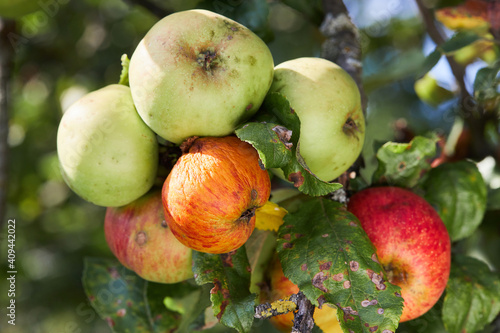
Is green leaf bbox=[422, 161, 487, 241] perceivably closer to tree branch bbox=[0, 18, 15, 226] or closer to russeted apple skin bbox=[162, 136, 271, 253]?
russeted apple skin bbox=[162, 136, 271, 253]

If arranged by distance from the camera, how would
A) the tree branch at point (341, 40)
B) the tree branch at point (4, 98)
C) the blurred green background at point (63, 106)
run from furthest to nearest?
1. the blurred green background at point (63, 106)
2. the tree branch at point (4, 98)
3. the tree branch at point (341, 40)

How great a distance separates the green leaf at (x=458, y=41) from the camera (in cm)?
127

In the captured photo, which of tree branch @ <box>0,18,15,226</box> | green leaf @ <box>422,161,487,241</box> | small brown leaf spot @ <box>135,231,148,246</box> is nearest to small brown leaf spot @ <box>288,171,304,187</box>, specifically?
small brown leaf spot @ <box>135,231,148,246</box>

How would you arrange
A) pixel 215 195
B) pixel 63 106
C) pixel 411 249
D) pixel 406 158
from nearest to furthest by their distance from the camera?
pixel 215 195, pixel 411 249, pixel 406 158, pixel 63 106

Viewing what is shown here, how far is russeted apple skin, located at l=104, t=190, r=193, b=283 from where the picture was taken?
3.48 ft

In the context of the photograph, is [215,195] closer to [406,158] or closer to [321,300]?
[321,300]

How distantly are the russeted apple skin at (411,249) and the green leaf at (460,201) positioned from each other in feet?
0.71

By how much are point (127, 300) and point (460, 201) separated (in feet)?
3.29

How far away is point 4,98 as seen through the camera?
163cm

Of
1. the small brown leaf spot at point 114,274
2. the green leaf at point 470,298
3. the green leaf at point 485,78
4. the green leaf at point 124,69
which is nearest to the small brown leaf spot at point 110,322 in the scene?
the small brown leaf spot at point 114,274

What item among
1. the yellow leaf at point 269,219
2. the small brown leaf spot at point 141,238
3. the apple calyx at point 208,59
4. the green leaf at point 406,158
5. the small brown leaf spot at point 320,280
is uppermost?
the apple calyx at point 208,59

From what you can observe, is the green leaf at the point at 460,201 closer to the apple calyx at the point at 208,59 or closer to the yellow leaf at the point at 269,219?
the yellow leaf at the point at 269,219

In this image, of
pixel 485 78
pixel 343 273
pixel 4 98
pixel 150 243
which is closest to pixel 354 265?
pixel 343 273

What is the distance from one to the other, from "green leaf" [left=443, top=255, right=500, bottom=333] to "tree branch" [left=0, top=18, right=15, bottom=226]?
4.79 ft
